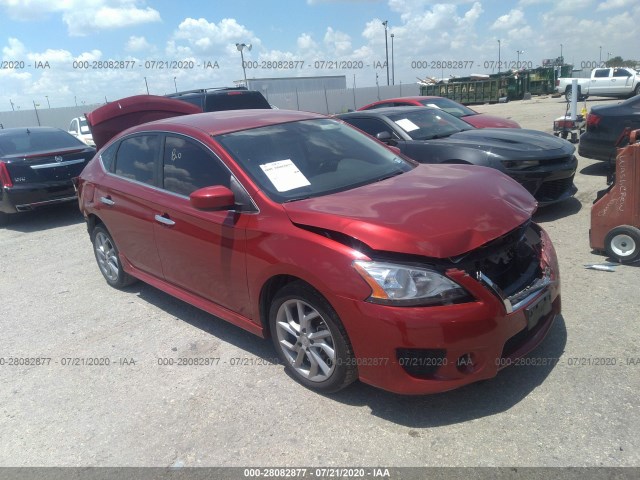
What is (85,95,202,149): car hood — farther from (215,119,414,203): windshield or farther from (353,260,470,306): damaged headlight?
(353,260,470,306): damaged headlight

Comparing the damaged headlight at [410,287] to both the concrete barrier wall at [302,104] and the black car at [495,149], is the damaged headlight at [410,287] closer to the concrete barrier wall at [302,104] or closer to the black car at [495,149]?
the black car at [495,149]

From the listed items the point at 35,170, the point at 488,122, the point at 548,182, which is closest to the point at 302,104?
the point at 488,122

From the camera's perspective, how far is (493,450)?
2656 mm

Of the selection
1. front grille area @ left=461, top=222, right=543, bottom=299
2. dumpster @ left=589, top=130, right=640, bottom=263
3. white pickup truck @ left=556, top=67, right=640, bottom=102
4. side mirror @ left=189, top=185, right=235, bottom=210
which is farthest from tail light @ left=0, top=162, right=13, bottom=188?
white pickup truck @ left=556, top=67, right=640, bottom=102

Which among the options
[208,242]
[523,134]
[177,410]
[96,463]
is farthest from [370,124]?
[96,463]

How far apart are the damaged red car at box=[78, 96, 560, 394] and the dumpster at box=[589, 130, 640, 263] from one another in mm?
1635

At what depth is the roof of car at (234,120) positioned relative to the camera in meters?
3.99

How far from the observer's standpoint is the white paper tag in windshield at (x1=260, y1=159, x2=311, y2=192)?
11.5ft

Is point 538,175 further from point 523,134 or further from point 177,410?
point 177,410

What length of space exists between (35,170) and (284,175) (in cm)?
656

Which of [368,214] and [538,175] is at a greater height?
[368,214]

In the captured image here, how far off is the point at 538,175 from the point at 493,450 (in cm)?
435

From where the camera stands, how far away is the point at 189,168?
3963 millimetres

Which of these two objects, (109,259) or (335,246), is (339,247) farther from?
(109,259)
